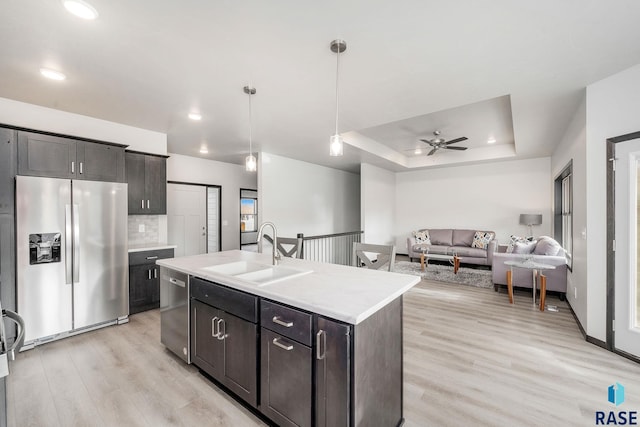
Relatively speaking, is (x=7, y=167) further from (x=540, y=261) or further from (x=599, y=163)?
(x=540, y=261)

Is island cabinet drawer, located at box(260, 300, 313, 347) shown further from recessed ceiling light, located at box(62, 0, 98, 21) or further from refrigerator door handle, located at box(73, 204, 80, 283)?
refrigerator door handle, located at box(73, 204, 80, 283)

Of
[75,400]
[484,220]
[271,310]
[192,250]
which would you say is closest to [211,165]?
[192,250]

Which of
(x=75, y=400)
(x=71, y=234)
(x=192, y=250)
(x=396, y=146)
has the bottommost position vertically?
(x=75, y=400)

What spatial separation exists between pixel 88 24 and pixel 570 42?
3.58 meters

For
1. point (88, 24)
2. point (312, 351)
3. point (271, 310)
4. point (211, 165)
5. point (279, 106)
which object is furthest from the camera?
point (211, 165)

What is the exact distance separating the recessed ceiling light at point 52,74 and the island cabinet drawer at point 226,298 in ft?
7.64

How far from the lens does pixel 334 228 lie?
25.3 ft

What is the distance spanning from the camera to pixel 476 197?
7309 mm

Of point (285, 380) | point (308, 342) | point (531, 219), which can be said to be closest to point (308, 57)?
point (308, 342)

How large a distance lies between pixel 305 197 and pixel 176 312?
4457 mm

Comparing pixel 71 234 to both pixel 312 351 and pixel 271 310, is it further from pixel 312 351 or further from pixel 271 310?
pixel 312 351

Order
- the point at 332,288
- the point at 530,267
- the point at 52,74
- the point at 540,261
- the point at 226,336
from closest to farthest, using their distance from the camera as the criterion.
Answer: the point at 332,288, the point at 226,336, the point at 52,74, the point at 530,267, the point at 540,261

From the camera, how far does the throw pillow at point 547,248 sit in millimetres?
4281

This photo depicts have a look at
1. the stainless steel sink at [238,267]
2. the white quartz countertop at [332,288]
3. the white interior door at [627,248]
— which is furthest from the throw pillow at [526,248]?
the stainless steel sink at [238,267]
